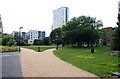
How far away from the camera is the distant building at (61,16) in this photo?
4453 inches

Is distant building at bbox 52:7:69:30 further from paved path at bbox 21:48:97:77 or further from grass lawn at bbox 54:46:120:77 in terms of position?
paved path at bbox 21:48:97:77

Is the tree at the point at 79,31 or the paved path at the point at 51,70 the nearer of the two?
the paved path at the point at 51,70

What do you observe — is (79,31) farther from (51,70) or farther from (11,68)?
(51,70)

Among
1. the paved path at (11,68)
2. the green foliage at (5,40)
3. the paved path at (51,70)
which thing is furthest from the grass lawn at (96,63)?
the green foliage at (5,40)

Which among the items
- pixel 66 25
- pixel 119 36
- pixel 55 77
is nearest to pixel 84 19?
pixel 66 25

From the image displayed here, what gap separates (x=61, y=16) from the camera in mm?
120188

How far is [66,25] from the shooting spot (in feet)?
255

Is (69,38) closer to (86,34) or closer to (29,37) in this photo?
(86,34)

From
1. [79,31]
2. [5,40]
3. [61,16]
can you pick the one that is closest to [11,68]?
[5,40]

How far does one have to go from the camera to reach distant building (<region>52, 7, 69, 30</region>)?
371 feet

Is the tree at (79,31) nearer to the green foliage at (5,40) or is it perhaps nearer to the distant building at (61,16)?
the green foliage at (5,40)

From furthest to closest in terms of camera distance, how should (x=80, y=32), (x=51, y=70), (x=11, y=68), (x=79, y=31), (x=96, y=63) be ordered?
(x=79, y=31), (x=80, y=32), (x=96, y=63), (x=11, y=68), (x=51, y=70)

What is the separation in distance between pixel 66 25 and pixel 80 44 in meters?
7.37

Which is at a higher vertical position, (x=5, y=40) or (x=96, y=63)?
(x=5, y=40)
